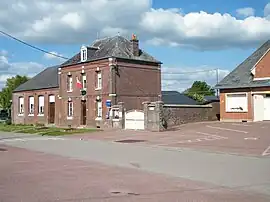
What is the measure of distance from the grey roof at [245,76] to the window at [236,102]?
93 cm

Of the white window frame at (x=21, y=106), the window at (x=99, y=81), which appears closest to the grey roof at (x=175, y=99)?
the white window frame at (x=21, y=106)

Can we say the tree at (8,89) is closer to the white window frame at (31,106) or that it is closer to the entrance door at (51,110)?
the white window frame at (31,106)

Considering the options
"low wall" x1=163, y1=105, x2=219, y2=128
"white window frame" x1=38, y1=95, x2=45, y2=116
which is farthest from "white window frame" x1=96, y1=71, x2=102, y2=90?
"white window frame" x1=38, y1=95, x2=45, y2=116

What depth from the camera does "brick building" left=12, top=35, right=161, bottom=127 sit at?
4169 cm

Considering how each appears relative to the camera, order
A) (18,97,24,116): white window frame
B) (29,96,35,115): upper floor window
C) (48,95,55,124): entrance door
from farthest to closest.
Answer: (18,97,24,116): white window frame, (29,96,35,115): upper floor window, (48,95,55,124): entrance door

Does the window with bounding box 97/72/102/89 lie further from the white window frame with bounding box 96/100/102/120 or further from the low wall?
the low wall

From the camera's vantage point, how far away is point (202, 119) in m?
42.6

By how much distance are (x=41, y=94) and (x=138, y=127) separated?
23873 millimetres

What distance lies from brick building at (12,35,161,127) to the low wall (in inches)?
225

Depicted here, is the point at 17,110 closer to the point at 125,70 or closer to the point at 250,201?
the point at 125,70

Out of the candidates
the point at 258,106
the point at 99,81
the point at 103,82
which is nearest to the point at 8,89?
the point at 99,81

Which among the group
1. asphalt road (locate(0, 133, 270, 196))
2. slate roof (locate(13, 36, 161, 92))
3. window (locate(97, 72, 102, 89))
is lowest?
asphalt road (locate(0, 133, 270, 196))

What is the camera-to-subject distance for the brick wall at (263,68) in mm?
36969

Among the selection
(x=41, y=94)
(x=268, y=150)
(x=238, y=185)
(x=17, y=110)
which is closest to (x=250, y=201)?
(x=238, y=185)
